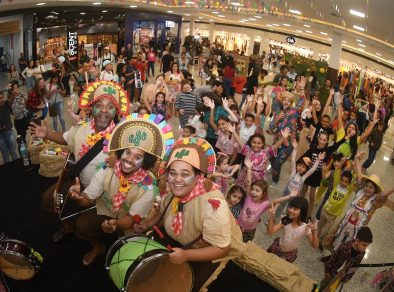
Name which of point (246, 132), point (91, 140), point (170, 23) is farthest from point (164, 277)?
point (170, 23)

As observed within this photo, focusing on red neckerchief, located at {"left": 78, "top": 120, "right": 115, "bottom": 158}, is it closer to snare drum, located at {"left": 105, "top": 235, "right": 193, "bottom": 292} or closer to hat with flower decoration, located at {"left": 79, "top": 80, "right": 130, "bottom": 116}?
hat with flower decoration, located at {"left": 79, "top": 80, "right": 130, "bottom": 116}

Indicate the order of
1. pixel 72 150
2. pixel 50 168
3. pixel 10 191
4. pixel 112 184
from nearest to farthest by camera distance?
pixel 112 184
pixel 72 150
pixel 10 191
pixel 50 168

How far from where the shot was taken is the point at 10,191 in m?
4.44

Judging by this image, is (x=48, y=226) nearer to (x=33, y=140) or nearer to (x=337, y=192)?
(x=33, y=140)

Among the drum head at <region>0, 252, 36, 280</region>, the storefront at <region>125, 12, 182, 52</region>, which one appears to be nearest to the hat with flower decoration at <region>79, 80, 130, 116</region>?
the drum head at <region>0, 252, 36, 280</region>

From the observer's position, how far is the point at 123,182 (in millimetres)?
2822

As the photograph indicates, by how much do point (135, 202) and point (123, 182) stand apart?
188mm

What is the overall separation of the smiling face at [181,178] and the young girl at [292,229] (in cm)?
126

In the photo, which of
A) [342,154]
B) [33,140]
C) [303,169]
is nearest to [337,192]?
[303,169]

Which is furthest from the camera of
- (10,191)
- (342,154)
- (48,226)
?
(342,154)

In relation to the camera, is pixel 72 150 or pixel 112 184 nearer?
pixel 112 184

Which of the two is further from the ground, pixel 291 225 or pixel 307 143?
pixel 291 225

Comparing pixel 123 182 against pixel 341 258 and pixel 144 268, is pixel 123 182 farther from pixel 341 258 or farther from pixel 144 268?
pixel 341 258

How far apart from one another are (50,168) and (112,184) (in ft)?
8.00
